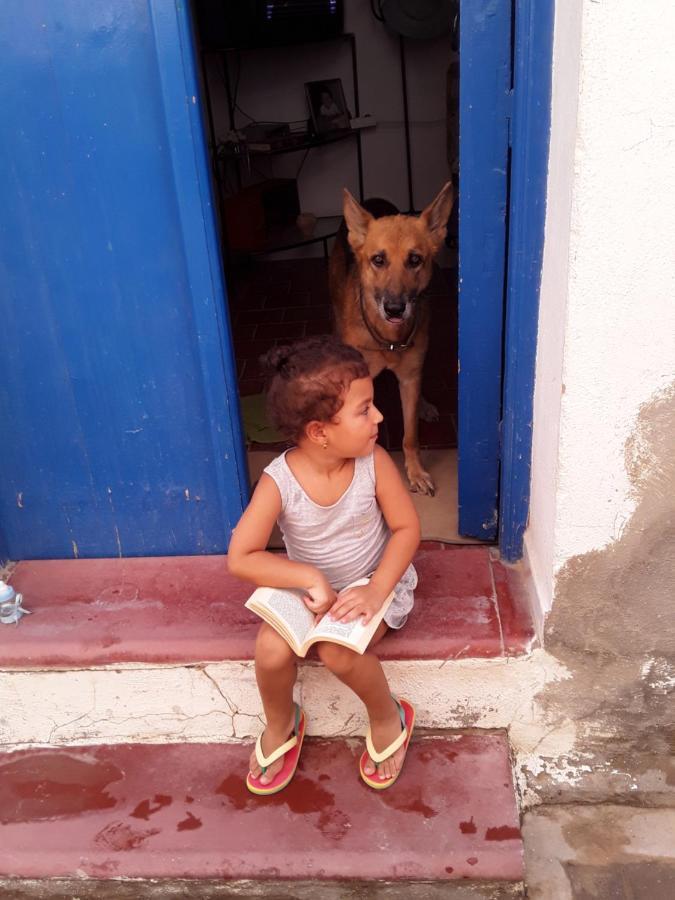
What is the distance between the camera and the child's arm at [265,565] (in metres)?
1.99

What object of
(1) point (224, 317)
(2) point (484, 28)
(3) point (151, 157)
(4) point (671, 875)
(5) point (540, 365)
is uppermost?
(2) point (484, 28)

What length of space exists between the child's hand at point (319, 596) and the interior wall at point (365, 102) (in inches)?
219

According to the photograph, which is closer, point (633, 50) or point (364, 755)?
point (633, 50)

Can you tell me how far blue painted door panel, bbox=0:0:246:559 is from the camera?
2066 millimetres

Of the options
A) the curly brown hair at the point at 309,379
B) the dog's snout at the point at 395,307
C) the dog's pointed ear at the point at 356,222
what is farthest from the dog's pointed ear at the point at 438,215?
the curly brown hair at the point at 309,379

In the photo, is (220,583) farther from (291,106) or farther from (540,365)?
(291,106)

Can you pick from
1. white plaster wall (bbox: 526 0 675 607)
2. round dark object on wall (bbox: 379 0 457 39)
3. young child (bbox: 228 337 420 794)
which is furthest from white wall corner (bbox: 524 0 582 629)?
round dark object on wall (bbox: 379 0 457 39)

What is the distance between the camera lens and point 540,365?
2166 millimetres

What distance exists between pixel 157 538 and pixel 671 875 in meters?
1.81

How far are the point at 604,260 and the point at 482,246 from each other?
0.58 metres

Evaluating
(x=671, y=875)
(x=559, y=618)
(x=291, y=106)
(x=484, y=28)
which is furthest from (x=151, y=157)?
(x=291, y=106)

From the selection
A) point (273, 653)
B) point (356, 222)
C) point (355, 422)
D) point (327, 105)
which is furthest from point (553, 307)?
point (327, 105)

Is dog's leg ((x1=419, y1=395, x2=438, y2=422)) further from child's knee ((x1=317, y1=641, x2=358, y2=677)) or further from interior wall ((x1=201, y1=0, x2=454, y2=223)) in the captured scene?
interior wall ((x1=201, y1=0, x2=454, y2=223))

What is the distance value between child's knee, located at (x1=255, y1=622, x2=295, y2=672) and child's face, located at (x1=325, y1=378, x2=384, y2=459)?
512 mm
